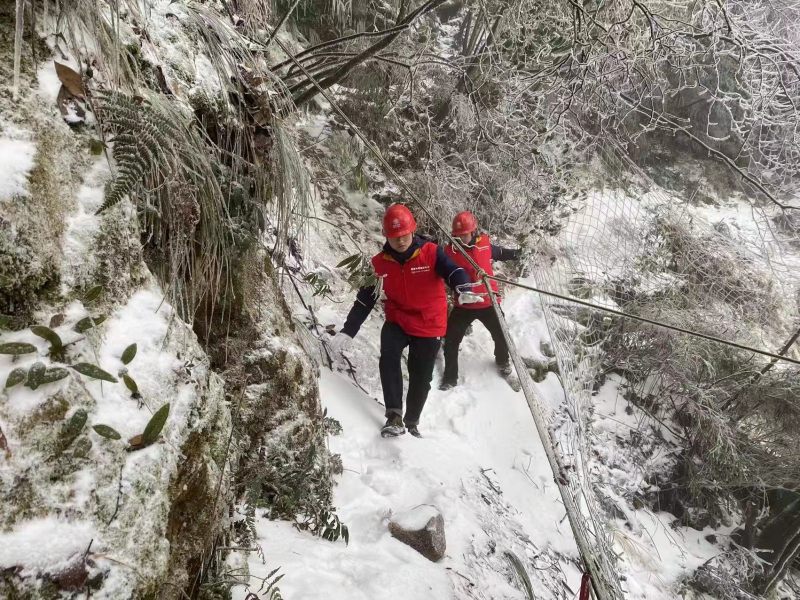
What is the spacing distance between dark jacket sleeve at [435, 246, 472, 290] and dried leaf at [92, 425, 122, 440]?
2.22 meters

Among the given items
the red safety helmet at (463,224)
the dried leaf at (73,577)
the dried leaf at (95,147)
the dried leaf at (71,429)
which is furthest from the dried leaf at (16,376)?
the red safety helmet at (463,224)

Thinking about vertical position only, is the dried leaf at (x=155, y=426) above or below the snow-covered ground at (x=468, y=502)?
above

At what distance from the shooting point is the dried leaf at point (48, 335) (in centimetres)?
89

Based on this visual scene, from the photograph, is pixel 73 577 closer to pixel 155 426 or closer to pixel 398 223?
pixel 155 426

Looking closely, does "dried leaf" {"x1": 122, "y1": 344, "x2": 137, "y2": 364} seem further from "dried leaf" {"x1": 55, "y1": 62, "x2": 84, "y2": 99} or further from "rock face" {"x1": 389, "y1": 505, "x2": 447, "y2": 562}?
"rock face" {"x1": 389, "y1": 505, "x2": 447, "y2": 562}

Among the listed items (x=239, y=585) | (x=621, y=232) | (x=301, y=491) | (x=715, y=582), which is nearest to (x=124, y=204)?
(x=239, y=585)

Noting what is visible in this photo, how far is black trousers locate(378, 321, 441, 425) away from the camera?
3.12m

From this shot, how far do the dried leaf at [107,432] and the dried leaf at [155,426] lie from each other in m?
0.06

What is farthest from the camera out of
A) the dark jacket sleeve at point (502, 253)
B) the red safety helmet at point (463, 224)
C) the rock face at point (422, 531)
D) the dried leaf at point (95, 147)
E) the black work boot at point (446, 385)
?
the dark jacket sleeve at point (502, 253)

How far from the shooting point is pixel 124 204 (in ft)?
3.87

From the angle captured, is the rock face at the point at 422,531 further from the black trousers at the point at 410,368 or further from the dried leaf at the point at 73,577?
the dried leaf at the point at 73,577

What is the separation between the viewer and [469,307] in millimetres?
4180

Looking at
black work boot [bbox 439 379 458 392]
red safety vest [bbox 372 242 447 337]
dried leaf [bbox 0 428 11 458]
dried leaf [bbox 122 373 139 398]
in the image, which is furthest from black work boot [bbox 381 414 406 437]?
dried leaf [bbox 0 428 11 458]

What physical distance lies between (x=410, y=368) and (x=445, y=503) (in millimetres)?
1008
